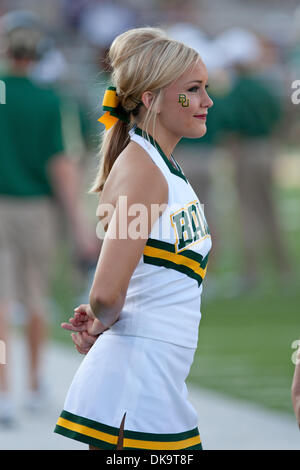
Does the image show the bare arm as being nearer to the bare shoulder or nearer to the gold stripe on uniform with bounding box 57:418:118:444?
the bare shoulder

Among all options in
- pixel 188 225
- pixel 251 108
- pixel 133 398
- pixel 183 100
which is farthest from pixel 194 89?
pixel 251 108

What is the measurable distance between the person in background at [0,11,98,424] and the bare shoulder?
9.68ft

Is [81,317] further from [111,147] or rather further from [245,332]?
[245,332]

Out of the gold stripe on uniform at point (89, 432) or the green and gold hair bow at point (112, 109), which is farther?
the green and gold hair bow at point (112, 109)

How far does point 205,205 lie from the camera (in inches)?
428

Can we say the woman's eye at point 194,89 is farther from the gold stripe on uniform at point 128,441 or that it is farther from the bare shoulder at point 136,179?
the gold stripe on uniform at point 128,441

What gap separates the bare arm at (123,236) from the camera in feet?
9.30

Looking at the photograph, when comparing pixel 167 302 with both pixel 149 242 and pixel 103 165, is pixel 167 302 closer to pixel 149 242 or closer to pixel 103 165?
pixel 149 242

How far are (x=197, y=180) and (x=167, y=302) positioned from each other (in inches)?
308

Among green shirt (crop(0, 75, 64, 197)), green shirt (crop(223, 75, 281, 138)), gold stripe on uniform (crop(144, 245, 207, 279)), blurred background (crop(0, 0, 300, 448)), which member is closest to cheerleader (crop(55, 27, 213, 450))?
gold stripe on uniform (crop(144, 245, 207, 279))

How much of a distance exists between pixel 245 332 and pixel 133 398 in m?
5.57

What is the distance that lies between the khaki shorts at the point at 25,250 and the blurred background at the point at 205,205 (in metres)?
0.01

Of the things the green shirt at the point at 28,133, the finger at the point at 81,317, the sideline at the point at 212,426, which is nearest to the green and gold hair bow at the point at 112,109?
the finger at the point at 81,317
